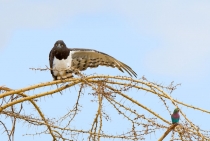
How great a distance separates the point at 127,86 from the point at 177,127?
0.54 meters

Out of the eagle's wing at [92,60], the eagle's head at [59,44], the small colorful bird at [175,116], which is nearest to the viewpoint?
the small colorful bird at [175,116]

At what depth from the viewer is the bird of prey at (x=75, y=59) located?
5.46 metres

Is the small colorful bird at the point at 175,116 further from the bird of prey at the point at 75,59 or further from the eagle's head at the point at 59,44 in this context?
the eagle's head at the point at 59,44

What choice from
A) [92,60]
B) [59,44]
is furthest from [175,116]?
[59,44]

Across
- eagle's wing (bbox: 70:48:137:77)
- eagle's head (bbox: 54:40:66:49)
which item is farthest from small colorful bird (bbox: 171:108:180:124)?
eagle's head (bbox: 54:40:66:49)

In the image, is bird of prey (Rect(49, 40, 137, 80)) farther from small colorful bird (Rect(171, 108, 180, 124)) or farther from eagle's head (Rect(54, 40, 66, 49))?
small colorful bird (Rect(171, 108, 180, 124))

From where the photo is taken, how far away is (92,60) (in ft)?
18.5

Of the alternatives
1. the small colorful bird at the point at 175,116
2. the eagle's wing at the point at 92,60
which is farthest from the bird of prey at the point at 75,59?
the small colorful bird at the point at 175,116

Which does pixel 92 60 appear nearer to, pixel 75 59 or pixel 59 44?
pixel 75 59

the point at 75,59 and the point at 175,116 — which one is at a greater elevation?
the point at 75,59

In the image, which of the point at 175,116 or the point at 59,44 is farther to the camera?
the point at 59,44

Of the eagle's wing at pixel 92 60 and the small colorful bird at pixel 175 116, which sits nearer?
the small colorful bird at pixel 175 116

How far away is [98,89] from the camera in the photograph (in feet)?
13.9

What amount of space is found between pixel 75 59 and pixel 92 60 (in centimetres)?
19
